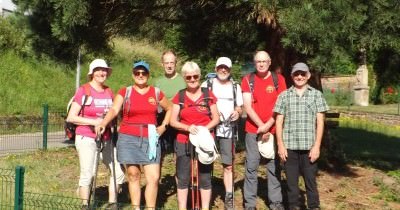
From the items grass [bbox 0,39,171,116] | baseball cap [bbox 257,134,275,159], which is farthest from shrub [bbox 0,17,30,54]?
baseball cap [bbox 257,134,275,159]

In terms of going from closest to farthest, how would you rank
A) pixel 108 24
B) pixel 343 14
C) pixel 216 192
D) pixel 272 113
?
→ pixel 343 14
pixel 272 113
pixel 216 192
pixel 108 24

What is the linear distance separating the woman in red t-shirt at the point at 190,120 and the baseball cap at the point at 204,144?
0.06m

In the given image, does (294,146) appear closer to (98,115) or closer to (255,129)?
(255,129)

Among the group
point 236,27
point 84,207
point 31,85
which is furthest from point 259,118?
point 31,85

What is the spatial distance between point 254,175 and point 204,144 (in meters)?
0.90

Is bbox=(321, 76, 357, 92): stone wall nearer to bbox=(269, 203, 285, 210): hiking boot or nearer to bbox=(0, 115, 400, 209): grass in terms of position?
bbox=(0, 115, 400, 209): grass

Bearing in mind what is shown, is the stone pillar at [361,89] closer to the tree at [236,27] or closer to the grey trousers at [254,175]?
the tree at [236,27]

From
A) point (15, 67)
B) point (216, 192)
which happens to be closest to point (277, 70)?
point (216, 192)

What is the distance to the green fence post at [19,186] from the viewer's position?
5824 millimetres

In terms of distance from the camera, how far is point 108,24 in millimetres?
8906

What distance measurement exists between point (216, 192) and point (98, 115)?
2054 mm

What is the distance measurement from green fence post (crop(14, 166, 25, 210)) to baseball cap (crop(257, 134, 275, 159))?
250cm

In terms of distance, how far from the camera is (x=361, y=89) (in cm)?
2941

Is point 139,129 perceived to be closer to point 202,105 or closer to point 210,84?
point 202,105
